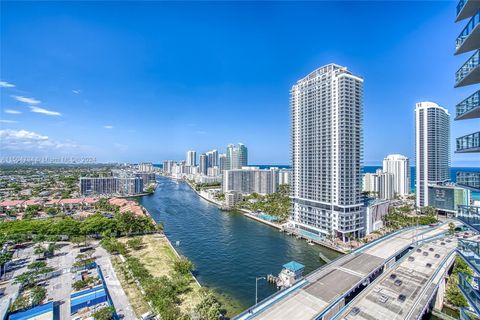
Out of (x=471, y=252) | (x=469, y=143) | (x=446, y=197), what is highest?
(x=469, y=143)

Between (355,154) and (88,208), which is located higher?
(355,154)

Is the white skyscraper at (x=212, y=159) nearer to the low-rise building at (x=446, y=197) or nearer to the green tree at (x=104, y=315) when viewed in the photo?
the low-rise building at (x=446, y=197)

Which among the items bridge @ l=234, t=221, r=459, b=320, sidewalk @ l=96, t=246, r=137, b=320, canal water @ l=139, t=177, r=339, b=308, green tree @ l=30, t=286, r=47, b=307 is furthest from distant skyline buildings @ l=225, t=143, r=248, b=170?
green tree @ l=30, t=286, r=47, b=307

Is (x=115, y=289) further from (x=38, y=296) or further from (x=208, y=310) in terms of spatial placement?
(x=208, y=310)

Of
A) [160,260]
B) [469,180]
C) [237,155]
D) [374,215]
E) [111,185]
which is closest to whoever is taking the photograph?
[469,180]

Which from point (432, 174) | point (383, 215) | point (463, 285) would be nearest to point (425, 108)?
point (432, 174)

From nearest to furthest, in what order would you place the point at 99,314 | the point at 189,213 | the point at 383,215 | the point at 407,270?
1. the point at 99,314
2. the point at 407,270
3. the point at 383,215
4. the point at 189,213

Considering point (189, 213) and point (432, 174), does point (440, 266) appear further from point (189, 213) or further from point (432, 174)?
point (189, 213)

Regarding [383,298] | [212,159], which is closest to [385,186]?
[383,298]
